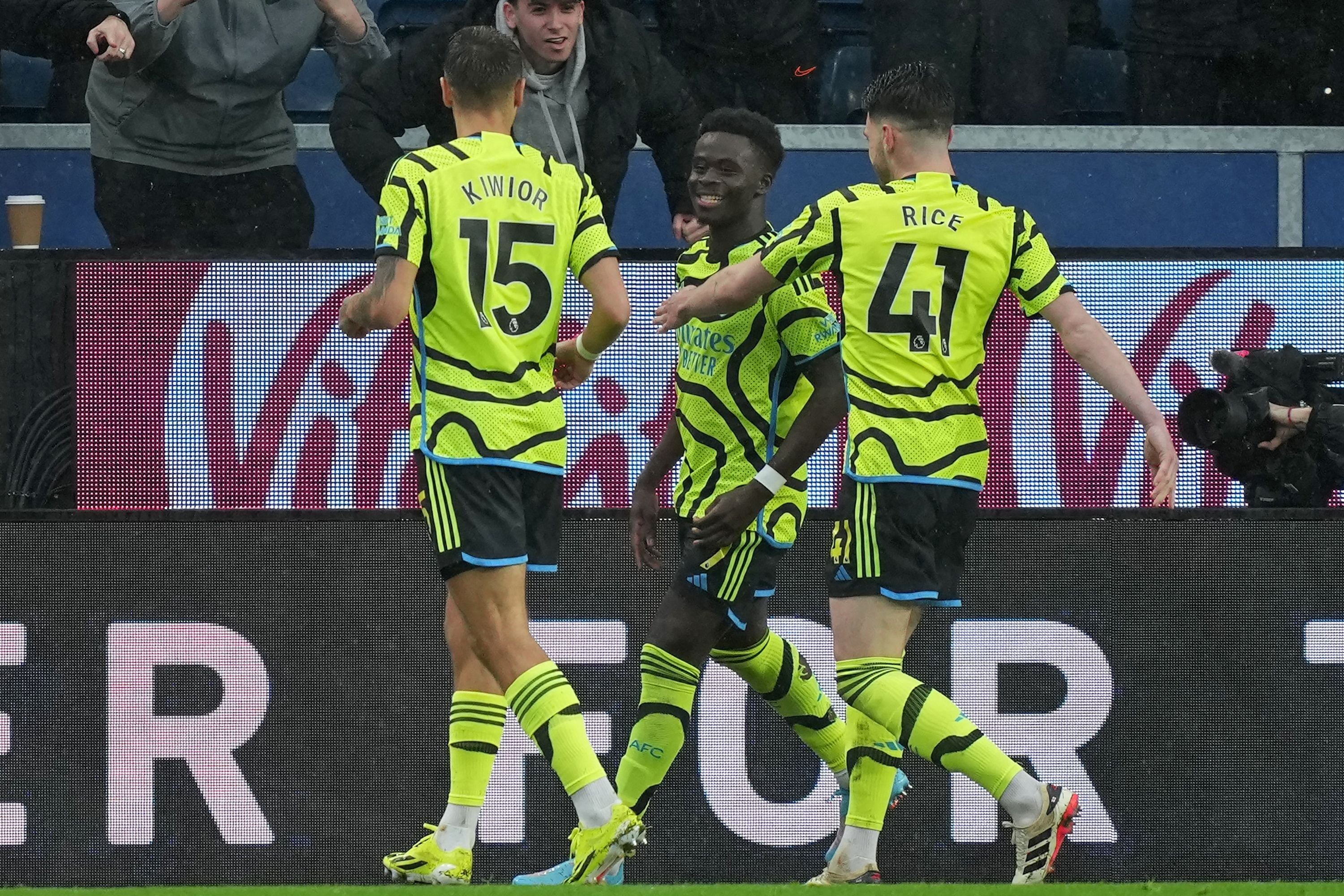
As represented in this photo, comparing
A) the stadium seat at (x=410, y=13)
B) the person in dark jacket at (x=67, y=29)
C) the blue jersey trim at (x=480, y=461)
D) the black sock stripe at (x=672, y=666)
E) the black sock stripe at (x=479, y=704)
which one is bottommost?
the black sock stripe at (x=479, y=704)

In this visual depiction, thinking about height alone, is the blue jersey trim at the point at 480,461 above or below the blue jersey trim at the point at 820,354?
below

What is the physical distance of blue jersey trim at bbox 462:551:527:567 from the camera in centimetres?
480

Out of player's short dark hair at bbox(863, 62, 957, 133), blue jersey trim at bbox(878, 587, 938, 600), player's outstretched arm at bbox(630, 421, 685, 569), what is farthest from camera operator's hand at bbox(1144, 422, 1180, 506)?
player's outstretched arm at bbox(630, 421, 685, 569)

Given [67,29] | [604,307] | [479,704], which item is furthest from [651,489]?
[67,29]

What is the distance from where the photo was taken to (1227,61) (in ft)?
27.4

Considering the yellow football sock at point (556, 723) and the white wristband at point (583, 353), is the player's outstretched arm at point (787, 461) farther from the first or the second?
the yellow football sock at point (556, 723)

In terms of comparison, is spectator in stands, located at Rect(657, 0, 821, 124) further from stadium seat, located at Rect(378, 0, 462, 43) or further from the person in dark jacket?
the person in dark jacket

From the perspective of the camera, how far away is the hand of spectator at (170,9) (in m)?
6.49

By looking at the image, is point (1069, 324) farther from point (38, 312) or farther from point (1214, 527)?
point (38, 312)

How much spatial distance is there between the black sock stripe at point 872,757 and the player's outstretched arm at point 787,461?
0.62 meters

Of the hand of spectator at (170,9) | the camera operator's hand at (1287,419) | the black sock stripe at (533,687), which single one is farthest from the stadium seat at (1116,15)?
the black sock stripe at (533,687)

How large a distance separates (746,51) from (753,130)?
2.54 metres

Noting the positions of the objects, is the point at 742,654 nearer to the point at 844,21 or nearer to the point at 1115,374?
the point at 1115,374

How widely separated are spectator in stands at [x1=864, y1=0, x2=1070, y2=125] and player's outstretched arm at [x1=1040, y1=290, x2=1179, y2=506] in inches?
120
